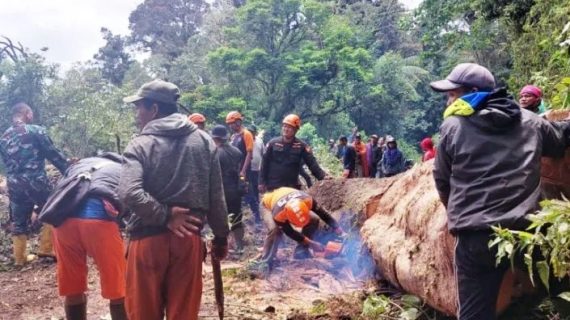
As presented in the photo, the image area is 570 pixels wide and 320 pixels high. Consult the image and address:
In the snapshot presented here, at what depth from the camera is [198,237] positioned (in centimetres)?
357

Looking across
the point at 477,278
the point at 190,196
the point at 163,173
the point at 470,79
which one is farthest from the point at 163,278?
the point at 470,79

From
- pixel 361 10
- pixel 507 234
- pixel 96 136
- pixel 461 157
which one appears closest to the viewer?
pixel 507 234

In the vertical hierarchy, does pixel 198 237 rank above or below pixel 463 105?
below

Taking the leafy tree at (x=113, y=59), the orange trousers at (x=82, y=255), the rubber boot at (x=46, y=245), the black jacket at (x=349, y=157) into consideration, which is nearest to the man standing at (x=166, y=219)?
the orange trousers at (x=82, y=255)

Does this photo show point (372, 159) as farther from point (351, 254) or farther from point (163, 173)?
point (163, 173)

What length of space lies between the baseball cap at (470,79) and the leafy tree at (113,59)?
38.5 meters

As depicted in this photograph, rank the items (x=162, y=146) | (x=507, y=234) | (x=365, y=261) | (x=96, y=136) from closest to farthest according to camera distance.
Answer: (x=507, y=234), (x=162, y=146), (x=365, y=261), (x=96, y=136)

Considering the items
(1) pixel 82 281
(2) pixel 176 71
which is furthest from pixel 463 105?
(2) pixel 176 71

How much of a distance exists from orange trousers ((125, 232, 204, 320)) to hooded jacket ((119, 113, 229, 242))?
0.09m

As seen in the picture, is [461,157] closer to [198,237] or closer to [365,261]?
[198,237]

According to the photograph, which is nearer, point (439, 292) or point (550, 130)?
point (550, 130)

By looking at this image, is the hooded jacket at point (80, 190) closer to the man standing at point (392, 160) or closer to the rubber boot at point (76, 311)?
the rubber boot at point (76, 311)

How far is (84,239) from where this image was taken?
13.4 ft

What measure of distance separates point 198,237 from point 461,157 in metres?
1.70
